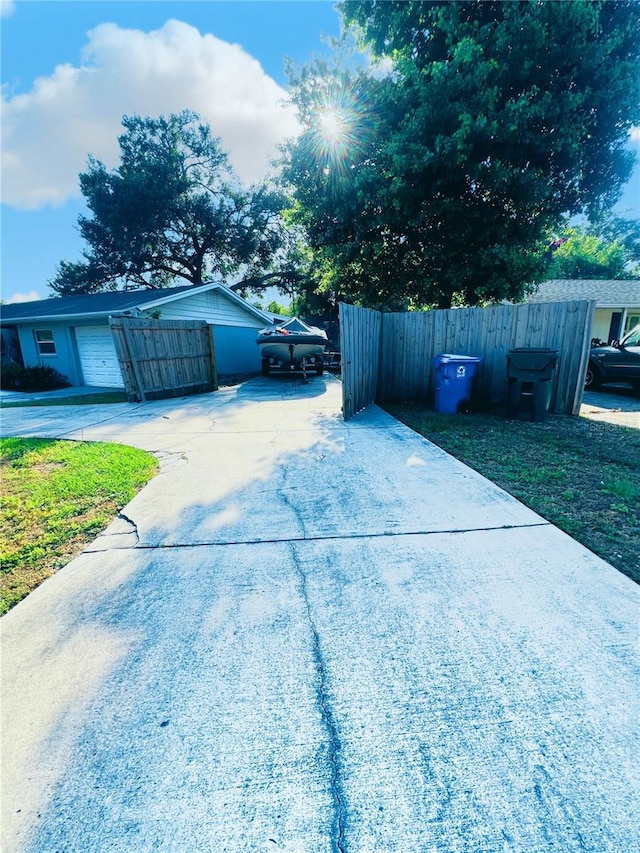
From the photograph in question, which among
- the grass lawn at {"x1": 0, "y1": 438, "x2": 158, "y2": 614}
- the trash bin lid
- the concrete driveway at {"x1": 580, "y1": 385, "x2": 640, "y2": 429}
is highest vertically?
the trash bin lid

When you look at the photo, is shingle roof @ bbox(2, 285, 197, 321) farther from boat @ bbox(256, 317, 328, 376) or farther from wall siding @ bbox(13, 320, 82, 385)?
boat @ bbox(256, 317, 328, 376)

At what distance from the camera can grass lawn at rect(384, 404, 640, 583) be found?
2.93 meters

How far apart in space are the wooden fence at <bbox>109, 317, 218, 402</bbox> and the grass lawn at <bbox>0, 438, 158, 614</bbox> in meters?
4.08

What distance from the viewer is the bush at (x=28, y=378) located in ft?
43.3

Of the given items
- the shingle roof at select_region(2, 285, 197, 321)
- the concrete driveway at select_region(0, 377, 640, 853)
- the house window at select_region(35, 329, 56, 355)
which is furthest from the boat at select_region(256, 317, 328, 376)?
the concrete driveway at select_region(0, 377, 640, 853)

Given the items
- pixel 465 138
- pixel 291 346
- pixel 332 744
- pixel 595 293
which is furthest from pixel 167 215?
pixel 332 744

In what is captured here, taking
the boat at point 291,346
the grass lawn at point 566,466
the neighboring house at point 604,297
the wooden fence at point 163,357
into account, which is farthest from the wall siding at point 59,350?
the neighboring house at point 604,297

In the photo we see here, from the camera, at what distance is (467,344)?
7516mm

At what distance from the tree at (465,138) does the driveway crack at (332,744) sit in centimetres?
889

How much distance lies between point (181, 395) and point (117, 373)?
3998 millimetres

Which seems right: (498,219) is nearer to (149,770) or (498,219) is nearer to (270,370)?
(270,370)

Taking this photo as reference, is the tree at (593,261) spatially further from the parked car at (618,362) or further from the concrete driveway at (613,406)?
the parked car at (618,362)

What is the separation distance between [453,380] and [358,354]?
1861 millimetres

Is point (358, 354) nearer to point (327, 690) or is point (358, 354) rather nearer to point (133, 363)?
point (327, 690)
